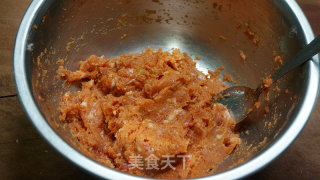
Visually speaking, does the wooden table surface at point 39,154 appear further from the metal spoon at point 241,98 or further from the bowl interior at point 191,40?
the metal spoon at point 241,98

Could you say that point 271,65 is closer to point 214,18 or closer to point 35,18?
point 214,18

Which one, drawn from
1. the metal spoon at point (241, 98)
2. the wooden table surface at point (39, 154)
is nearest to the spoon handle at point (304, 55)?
the metal spoon at point (241, 98)

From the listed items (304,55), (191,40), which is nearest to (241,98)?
(304,55)

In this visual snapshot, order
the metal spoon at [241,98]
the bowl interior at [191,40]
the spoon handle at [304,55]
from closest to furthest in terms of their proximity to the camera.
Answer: the spoon handle at [304,55], the bowl interior at [191,40], the metal spoon at [241,98]

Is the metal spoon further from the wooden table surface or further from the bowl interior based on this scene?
the wooden table surface

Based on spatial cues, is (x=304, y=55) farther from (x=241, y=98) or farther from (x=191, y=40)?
(x=191, y=40)

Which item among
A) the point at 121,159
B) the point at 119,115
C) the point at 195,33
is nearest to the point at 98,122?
the point at 119,115
